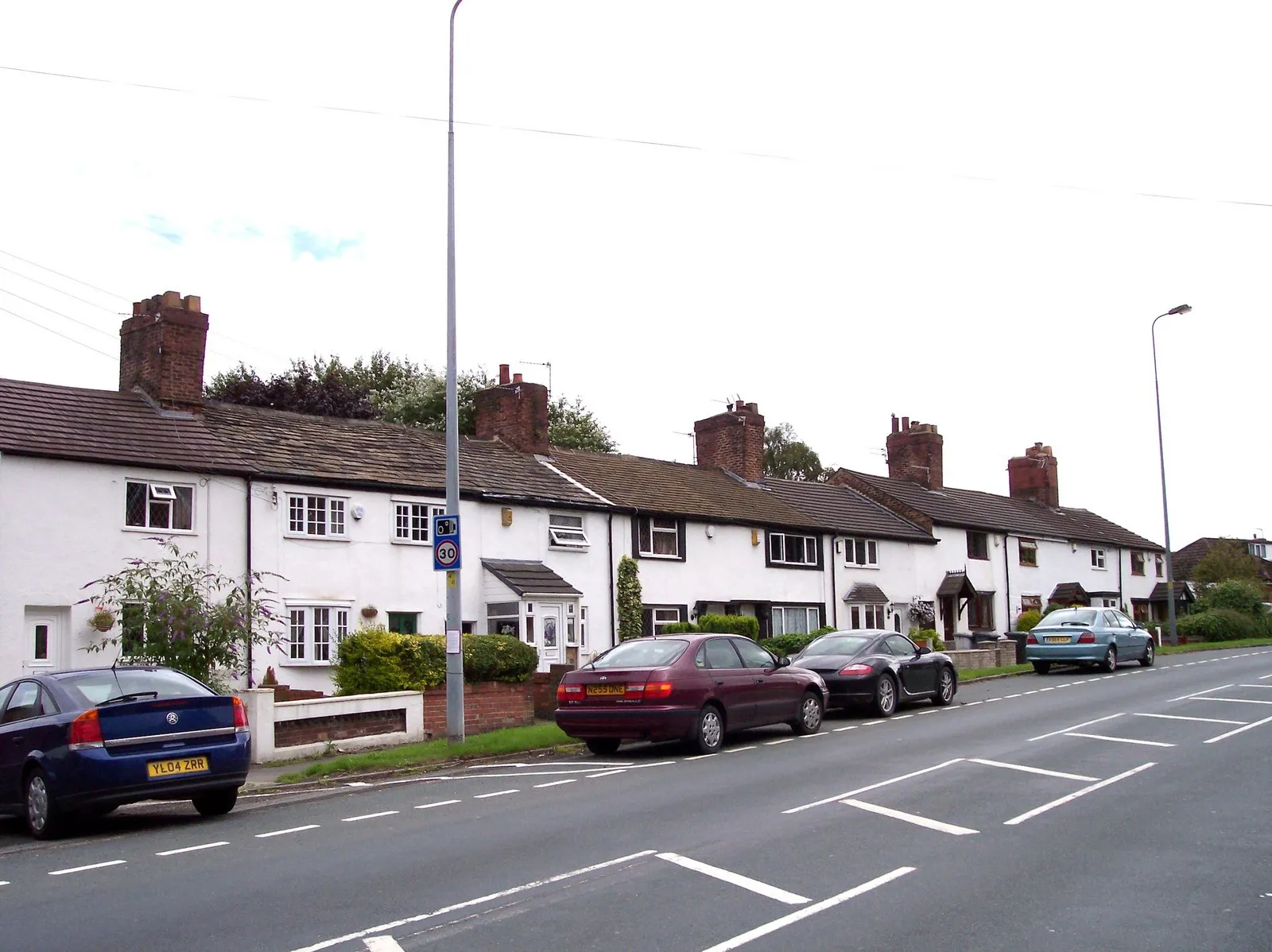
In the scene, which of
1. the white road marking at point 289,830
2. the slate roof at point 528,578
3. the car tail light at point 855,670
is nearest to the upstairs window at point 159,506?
the slate roof at point 528,578

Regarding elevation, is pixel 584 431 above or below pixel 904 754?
above

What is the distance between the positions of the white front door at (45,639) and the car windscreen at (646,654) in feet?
34.2

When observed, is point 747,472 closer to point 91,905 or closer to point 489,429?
point 489,429

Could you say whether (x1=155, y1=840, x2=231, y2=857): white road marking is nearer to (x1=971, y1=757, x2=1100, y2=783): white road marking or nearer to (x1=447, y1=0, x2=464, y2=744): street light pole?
(x1=447, y1=0, x2=464, y2=744): street light pole

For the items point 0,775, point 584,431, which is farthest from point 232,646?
point 584,431

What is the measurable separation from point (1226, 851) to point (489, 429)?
87.0 feet

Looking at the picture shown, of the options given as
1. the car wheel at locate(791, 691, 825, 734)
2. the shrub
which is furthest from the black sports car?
the shrub

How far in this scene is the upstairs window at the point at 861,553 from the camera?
3925 cm

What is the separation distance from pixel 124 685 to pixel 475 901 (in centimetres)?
571

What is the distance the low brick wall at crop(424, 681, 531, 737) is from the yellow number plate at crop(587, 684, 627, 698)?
5.00 metres

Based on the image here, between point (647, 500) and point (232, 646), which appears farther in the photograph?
point (647, 500)

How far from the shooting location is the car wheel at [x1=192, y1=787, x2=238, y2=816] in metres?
11.9

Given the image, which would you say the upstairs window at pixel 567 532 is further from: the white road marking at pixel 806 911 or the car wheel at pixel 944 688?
the white road marking at pixel 806 911

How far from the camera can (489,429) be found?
33438mm
